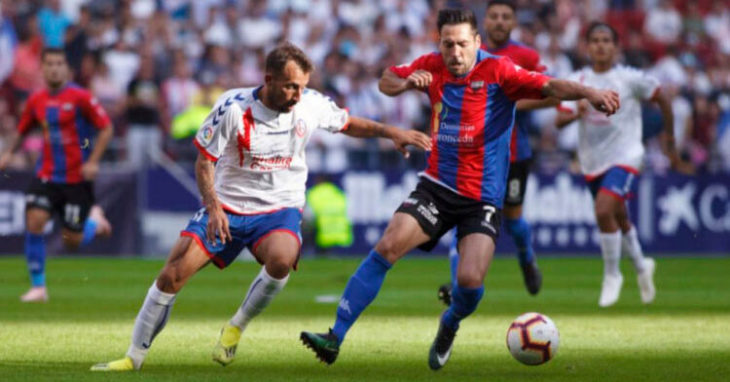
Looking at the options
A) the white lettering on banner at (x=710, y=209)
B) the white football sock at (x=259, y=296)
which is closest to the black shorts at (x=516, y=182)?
the white football sock at (x=259, y=296)

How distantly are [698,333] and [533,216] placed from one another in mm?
9977

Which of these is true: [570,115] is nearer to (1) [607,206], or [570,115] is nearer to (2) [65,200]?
(1) [607,206]

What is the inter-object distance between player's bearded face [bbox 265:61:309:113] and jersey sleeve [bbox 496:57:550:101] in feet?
4.01

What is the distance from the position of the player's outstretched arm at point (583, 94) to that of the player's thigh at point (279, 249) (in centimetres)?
174

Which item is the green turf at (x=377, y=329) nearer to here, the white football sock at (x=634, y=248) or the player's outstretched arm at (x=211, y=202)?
the white football sock at (x=634, y=248)

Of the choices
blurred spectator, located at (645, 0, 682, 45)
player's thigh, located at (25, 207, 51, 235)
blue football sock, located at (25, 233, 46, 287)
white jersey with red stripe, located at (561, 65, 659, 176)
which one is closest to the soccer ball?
white jersey with red stripe, located at (561, 65, 659, 176)

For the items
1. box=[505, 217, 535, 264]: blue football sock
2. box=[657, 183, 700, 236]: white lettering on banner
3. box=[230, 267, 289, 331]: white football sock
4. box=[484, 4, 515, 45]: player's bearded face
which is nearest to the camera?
box=[230, 267, 289, 331]: white football sock

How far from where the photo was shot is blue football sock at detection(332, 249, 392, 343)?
838cm

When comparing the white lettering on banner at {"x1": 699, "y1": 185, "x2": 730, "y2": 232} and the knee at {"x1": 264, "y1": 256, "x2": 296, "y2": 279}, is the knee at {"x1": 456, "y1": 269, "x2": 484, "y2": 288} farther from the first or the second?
the white lettering on banner at {"x1": 699, "y1": 185, "x2": 730, "y2": 232}

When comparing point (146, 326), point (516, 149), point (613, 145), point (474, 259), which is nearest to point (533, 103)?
point (516, 149)

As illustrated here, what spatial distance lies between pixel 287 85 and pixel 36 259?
6.22 metres

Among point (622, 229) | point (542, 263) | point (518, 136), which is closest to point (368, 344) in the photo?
point (518, 136)

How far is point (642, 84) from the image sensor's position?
13.3 meters

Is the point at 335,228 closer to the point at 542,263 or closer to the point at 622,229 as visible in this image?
the point at 542,263
